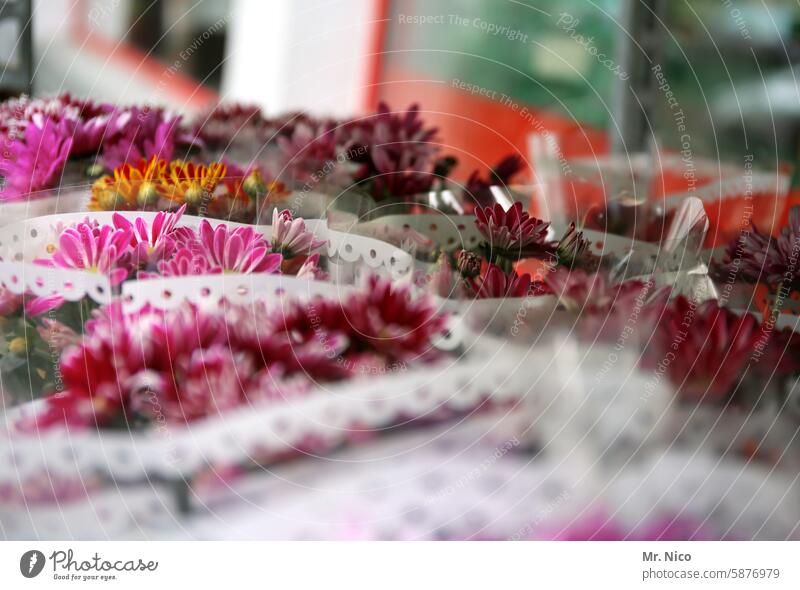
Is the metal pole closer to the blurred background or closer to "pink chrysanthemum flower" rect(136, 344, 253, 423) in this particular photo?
the blurred background

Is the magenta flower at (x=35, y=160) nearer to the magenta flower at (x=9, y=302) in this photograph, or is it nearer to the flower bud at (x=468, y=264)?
the magenta flower at (x=9, y=302)

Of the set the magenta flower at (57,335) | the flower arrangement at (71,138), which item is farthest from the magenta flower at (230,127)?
the magenta flower at (57,335)

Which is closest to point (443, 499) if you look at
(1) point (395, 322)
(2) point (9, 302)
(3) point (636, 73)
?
(1) point (395, 322)

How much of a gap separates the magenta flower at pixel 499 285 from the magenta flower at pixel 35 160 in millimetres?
172

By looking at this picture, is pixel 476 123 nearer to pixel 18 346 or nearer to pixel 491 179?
pixel 491 179

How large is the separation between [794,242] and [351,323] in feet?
0.62

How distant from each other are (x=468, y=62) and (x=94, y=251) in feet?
0.98

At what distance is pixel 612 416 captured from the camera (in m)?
0.28

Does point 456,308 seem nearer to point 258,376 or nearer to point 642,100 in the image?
point 258,376

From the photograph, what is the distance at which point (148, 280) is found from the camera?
0.26 meters

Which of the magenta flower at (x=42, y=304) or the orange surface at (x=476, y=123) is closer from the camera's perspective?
the magenta flower at (x=42, y=304)

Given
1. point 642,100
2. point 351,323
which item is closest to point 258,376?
point 351,323

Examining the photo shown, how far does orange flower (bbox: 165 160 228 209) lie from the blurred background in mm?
69

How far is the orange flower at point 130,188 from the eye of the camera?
29 centimetres
